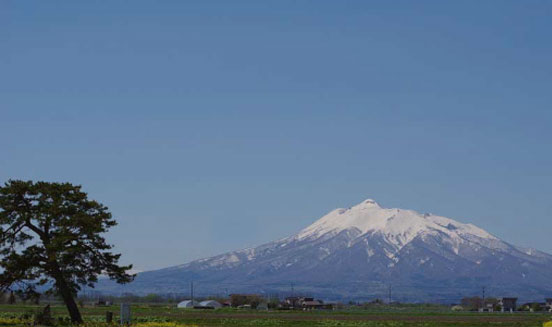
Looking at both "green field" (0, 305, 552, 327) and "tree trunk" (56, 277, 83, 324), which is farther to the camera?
"green field" (0, 305, 552, 327)

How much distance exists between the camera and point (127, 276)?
71.6m

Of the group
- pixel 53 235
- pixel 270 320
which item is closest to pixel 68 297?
pixel 53 235

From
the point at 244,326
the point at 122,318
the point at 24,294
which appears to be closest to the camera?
the point at 122,318

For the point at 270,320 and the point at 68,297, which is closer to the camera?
the point at 68,297

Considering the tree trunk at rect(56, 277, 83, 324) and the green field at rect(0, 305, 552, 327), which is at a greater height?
the tree trunk at rect(56, 277, 83, 324)

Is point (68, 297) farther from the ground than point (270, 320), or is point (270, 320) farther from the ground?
point (68, 297)

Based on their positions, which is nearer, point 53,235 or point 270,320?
point 53,235

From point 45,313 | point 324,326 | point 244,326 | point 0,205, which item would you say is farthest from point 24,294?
point 324,326

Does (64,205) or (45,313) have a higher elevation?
(64,205)

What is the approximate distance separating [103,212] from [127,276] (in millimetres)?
6041

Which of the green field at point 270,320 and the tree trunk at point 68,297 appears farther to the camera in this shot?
the green field at point 270,320

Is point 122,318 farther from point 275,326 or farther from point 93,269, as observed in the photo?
point 275,326

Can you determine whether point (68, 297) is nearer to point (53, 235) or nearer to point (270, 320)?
point (53, 235)

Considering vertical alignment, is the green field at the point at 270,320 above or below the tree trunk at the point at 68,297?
below
